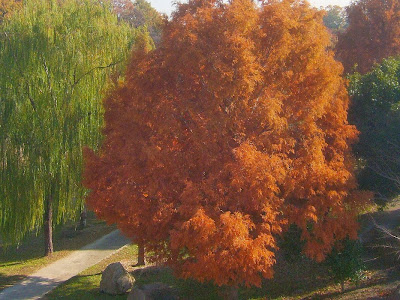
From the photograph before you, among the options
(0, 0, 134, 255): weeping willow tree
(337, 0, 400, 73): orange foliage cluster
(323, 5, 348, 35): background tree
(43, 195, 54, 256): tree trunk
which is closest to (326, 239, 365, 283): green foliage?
(0, 0, 134, 255): weeping willow tree

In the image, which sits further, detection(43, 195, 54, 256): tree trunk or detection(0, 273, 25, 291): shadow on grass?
detection(43, 195, 54, 256): tree trunk

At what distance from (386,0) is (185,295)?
541 inches

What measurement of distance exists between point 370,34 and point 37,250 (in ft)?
53.8

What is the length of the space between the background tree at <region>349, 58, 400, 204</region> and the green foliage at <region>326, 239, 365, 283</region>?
A: 1522 mm

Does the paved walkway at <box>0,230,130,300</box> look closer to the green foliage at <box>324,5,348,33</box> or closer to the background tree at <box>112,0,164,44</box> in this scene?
the background tree at <box>112,0,164,44</box>

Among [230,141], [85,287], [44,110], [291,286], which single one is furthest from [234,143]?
[44,110]

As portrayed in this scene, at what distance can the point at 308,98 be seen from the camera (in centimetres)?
941

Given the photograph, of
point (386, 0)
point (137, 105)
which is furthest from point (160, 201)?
point (386, 0)

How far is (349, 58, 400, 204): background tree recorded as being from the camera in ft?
37.3

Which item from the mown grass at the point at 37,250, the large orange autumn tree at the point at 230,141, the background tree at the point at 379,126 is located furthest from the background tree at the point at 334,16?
the large orange autumn tree at the point at 230,141

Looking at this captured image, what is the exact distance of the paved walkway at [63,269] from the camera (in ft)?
42.8

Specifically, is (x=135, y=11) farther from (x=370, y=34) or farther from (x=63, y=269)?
(x=63, y=269)

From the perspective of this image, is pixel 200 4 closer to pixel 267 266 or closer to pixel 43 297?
pixel 267 266

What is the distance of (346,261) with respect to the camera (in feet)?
35.6
